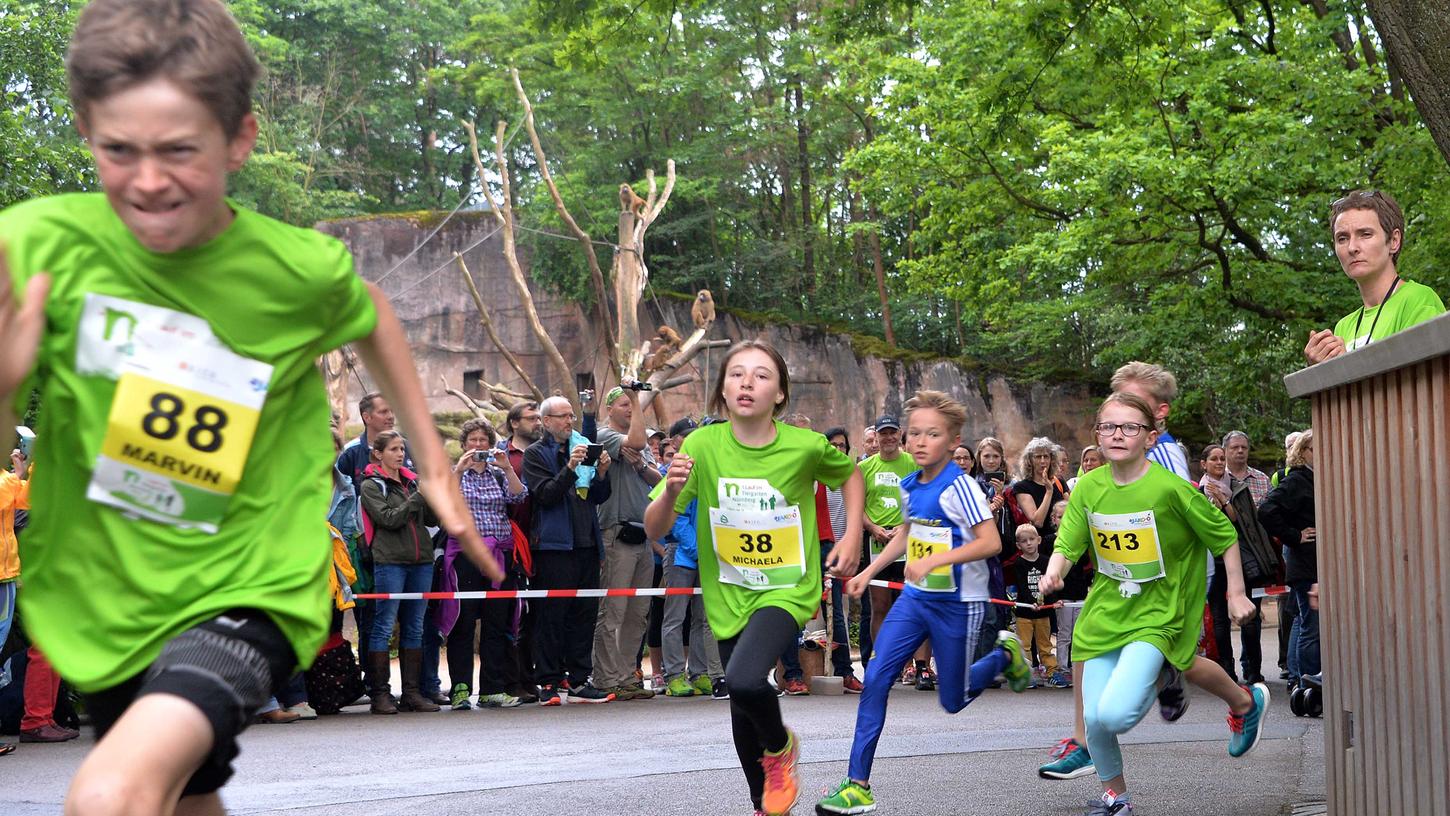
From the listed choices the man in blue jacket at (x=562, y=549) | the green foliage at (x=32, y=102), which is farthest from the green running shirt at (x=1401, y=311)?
the green foliage at (x=32, y=102)

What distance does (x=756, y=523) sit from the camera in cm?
647

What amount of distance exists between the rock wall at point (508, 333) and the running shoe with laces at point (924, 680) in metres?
20.4

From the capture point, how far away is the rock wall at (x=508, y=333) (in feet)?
117

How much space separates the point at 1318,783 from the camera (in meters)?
7.86

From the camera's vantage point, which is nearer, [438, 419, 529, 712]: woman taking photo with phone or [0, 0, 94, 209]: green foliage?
[438, 419, 529, 712]: woman taking photo with phone

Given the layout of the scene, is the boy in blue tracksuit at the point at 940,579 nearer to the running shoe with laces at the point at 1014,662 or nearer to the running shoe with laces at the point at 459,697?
the running shoe with laces at the point at 1014,662

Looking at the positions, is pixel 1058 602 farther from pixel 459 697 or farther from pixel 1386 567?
pixel 1386 567

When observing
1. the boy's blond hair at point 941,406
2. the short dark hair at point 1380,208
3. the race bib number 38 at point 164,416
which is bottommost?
the race bib number 38 at point 164,416

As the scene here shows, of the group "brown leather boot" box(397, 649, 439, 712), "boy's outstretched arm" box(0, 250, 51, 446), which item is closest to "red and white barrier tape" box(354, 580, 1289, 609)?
"brown leather boot" box(397, 649, 439, 712)

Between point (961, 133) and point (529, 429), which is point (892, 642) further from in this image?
point (961, 133)

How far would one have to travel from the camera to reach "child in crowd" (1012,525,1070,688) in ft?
47.5

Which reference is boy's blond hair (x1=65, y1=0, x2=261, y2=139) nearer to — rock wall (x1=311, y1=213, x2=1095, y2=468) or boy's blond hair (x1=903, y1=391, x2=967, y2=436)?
boy's blond hair (x1=903, y1=391, x2=967, y2=436)

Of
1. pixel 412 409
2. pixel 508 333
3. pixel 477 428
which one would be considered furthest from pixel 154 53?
pixel 508 333

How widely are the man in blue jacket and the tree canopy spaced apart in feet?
10.8
